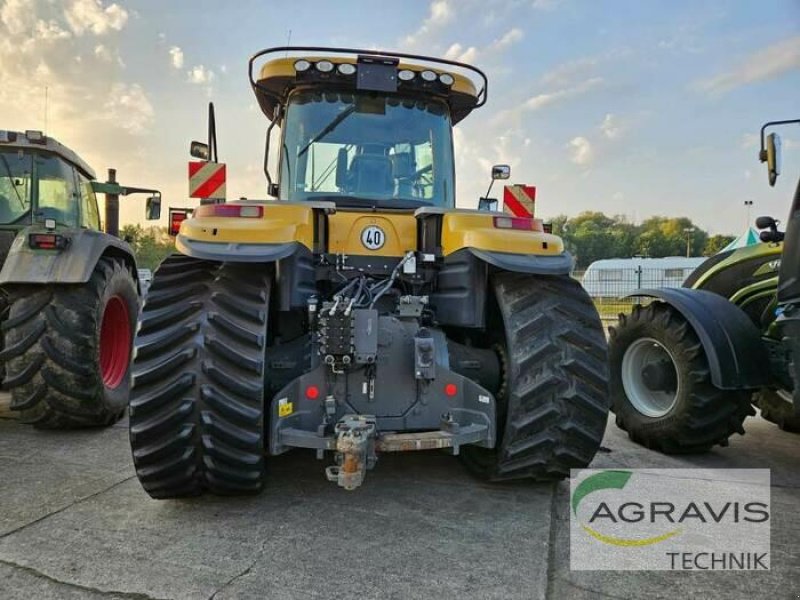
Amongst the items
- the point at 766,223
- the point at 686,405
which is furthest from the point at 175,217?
the point at 766,223

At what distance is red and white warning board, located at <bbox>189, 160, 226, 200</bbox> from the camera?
182 inches

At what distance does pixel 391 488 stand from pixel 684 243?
197ft

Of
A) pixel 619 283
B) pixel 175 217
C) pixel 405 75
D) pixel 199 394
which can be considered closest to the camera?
pixel 199 394

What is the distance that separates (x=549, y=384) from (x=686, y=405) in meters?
1.64

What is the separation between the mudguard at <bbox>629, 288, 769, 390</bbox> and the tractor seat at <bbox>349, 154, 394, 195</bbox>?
235 centimetres

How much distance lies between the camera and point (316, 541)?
2.78m

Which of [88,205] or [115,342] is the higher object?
[88,205]

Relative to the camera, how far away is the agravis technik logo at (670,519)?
8.87ft

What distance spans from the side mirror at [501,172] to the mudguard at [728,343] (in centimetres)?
169

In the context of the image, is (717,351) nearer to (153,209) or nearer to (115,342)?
(115,342)

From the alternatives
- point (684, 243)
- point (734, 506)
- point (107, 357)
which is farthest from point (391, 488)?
point (684, 243)

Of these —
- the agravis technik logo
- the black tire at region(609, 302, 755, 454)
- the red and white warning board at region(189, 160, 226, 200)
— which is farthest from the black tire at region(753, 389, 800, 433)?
the red and white warning board at region(189, 160, 226, 200)

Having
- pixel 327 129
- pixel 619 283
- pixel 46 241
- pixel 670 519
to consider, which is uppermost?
pixel 327 129

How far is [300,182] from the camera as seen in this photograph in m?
4.00
